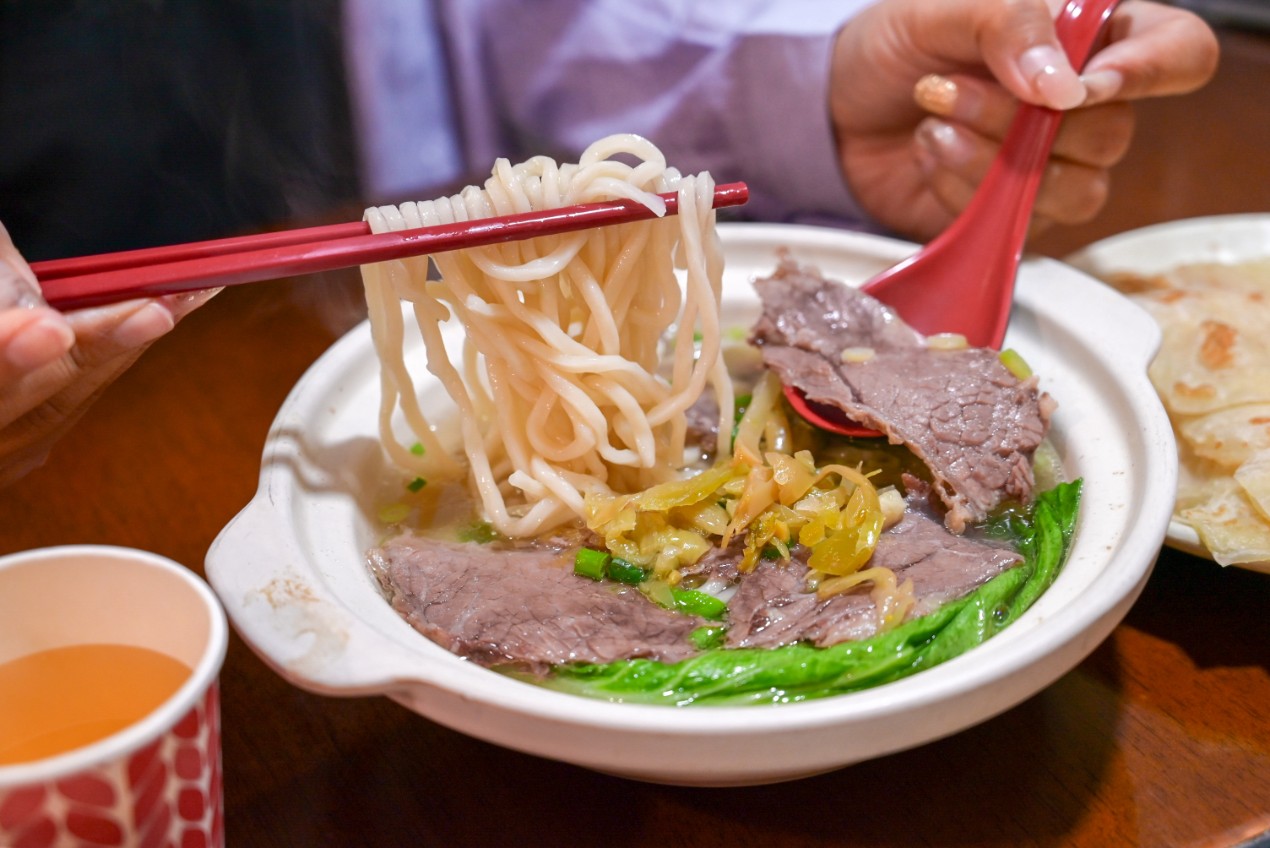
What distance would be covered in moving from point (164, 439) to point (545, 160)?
1.20 m

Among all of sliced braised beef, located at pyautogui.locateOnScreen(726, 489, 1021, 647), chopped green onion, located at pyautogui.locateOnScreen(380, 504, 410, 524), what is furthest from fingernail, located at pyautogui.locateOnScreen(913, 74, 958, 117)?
chopped green onion, located at pyautogui.locateOnScreen(380, 504, 410, 524)

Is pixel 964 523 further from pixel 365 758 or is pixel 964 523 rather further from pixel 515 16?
pixel 515 16

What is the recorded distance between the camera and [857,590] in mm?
1449

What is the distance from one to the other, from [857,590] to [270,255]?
100 cm

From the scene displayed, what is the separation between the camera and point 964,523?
5.17 ft

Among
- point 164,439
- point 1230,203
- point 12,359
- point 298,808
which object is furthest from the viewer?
point 1230,203

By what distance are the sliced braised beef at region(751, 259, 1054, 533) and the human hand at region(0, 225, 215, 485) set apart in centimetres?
106

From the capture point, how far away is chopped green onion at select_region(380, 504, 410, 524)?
1.72m

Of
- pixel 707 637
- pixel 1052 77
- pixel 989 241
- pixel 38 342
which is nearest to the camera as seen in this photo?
pixel 38 342

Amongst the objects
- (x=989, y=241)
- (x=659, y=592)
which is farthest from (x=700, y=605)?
(x=989, y=241)

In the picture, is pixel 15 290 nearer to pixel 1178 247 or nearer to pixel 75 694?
pixel 75 694

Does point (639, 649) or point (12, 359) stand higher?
point (12, 359)

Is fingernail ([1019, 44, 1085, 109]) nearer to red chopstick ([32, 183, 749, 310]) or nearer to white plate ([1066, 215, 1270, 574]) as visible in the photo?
white plate ([1066, 215, 1270, 574])

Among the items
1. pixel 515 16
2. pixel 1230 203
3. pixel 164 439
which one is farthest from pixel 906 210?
pixel 164 439
